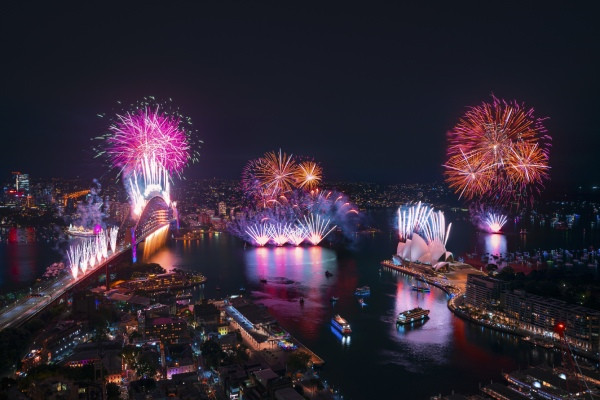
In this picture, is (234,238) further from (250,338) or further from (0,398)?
(0,398)

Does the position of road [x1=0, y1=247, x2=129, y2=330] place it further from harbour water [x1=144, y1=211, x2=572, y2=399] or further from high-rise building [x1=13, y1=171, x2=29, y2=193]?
high-rise building [x1=13, y1=171, x2=29, y2=193]

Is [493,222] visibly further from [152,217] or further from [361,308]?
[152,217]

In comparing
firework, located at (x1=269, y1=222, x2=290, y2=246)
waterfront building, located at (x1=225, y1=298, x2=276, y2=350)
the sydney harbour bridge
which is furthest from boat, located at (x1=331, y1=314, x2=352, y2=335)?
firework, located at (x1=269, y1=222, x2=290, y2=246)

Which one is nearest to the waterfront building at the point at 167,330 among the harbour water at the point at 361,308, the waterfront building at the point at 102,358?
the waterfront building at the point at 102,358

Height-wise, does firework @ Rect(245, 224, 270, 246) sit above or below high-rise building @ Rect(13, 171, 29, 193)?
below

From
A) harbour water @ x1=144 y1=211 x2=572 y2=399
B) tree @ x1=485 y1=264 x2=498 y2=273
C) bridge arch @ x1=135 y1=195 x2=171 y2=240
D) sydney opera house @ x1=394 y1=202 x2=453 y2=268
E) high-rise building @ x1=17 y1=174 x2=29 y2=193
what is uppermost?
high-rise building @ x1=17 y1=174 x2=29 y2=193

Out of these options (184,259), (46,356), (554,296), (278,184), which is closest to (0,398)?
(46,356)
